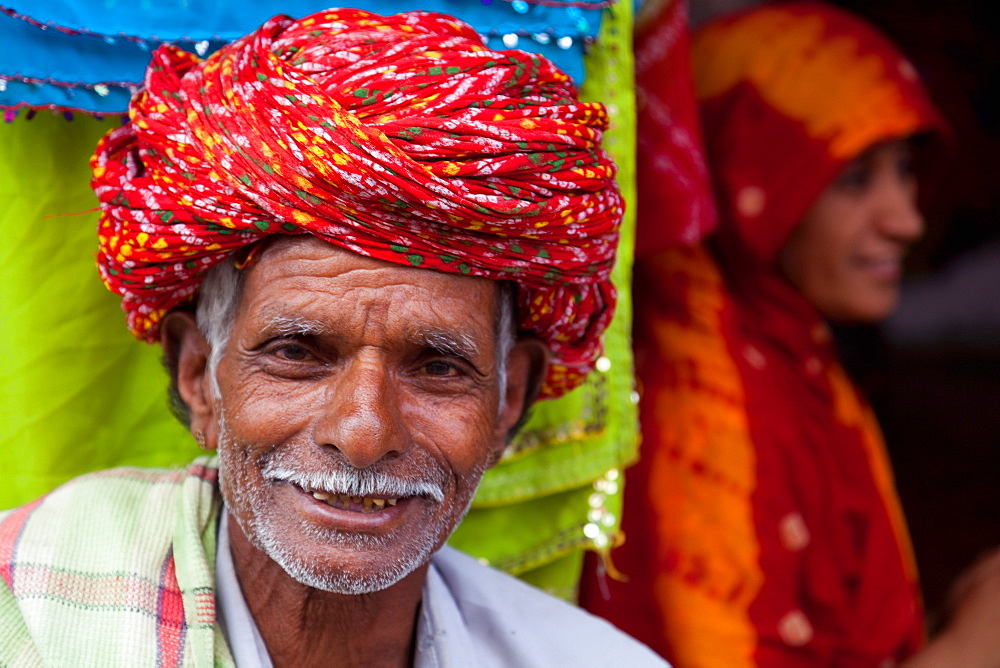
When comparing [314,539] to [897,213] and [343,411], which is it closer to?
[343,411]

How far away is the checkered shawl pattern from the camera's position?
5.17 ft

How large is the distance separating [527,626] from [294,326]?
82 cm

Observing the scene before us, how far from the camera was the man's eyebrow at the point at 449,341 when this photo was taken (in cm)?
164

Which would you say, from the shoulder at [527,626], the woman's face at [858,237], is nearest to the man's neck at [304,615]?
the shoulder at [527,626]

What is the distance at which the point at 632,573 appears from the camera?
2.78m

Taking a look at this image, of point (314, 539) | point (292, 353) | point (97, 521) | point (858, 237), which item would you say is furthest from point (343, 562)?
point (858, 237)

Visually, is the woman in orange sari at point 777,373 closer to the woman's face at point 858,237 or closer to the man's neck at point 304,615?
the woman's face at point 858,237

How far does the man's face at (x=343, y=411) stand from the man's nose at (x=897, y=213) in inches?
76.5

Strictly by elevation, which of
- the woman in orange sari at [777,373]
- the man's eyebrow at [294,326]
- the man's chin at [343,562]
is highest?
the man's eyebrow at [294,326]

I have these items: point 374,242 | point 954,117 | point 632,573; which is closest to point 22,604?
point 374,242

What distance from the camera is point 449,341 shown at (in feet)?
5.43

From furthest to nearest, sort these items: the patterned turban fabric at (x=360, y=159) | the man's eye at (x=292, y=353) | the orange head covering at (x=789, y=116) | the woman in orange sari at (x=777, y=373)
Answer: the orange head covering at (x=789, y=116) < the woman in orange sari at (x=777, y=373) < the man's eye at (x=292, y=353) < the patterned turban fabric at (x=360, y=159)

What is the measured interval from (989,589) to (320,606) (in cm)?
201

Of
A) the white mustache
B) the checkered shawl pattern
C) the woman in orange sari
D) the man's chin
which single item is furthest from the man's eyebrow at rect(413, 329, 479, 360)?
the woman in orange sari
